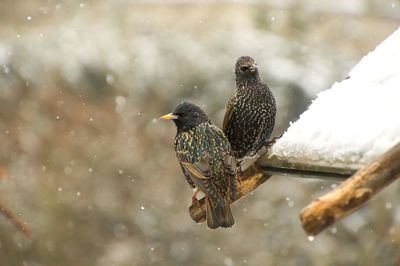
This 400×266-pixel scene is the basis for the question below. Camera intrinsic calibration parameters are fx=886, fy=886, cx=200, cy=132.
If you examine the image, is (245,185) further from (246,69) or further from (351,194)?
(351,194)

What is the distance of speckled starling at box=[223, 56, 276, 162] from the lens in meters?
4.76

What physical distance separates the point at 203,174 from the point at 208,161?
0.09 m

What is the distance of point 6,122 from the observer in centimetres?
1100

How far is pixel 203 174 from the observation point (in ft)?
14.6

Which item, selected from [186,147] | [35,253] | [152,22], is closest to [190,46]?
[152,22]

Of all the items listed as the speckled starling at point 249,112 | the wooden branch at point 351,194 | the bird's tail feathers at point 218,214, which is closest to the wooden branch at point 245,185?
the bird's tail feathers at point 218,214

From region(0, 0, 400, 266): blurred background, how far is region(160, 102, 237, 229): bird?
5277 mm

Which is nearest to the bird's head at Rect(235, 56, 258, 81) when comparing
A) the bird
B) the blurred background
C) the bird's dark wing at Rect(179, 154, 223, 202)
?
the bird

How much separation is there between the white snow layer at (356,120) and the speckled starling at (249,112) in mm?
742

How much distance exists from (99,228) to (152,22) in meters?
2.91

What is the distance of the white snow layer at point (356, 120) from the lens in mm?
3357

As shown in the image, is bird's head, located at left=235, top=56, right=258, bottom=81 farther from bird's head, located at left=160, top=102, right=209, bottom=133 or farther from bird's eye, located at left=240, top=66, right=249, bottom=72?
bird's head, located at left=160, top=102, right=209, bottom=133

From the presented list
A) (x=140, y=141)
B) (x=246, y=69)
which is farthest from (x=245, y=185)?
(x=140, y=141)

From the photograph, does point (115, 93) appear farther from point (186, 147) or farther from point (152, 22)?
point (186, 147)
